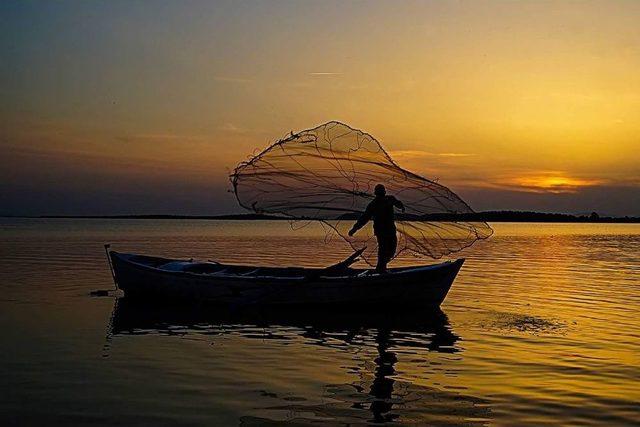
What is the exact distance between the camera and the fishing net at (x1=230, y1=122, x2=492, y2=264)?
16.5 meters

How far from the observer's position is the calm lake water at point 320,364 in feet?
30.5

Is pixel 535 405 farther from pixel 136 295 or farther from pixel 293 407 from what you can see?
pixel 136 295

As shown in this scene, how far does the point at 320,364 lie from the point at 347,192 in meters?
6.24

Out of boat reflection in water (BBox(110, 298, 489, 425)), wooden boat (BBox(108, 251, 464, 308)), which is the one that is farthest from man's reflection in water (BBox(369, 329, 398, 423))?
wooden boat (BBox(108, 251, 464, 308))

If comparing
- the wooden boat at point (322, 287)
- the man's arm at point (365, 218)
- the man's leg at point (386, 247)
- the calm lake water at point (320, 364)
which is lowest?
the calm lake water at point (320, 364)

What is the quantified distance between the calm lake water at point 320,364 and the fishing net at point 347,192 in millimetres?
2050

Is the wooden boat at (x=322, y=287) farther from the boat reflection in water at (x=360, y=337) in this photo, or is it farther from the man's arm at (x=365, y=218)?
the man's arm at (x=365, y=218)

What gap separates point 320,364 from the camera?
12.3 m

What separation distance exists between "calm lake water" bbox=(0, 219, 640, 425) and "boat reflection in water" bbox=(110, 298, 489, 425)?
40mm

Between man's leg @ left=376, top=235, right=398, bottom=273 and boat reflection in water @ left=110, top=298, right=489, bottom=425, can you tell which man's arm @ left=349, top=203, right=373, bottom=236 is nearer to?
man's leg @ left=376, top=235, right=398, bottom=273

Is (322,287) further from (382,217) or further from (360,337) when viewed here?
(360,337)

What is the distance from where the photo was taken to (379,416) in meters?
9.04

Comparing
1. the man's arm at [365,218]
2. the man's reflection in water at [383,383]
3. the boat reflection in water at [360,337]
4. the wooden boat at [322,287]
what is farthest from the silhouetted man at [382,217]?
the man's reflection in water at [383,383]

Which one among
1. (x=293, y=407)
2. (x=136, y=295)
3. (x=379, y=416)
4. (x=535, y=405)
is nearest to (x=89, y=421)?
(x=293, y=407)
